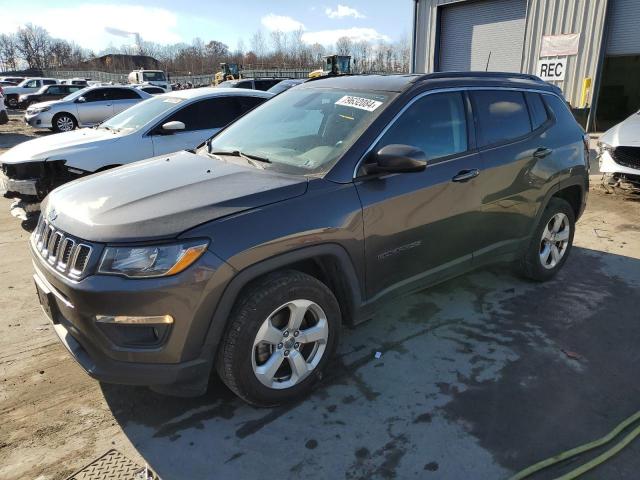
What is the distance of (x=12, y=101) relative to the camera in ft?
91.7

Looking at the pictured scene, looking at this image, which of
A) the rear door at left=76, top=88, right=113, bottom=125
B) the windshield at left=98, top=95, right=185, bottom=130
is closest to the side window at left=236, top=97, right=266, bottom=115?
the windshield at left=98, top=95, right=185, bottom=130

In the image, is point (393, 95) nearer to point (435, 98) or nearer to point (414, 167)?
point (435, 98)

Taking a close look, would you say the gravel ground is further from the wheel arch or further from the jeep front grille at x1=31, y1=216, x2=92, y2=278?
the jeep front grille at x1=31, y1=216, x2=92, y2=278

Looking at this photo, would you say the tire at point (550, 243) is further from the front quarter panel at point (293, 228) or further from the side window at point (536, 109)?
the front quarter panel at point (293, 228)

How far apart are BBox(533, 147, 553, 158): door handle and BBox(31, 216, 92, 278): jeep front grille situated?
3412 mm

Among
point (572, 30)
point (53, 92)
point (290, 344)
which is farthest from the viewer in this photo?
point (53, 92)

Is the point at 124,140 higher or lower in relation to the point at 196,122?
lower

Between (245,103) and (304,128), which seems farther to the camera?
(245,103)

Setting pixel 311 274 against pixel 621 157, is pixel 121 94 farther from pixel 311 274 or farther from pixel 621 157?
pixel 311 274

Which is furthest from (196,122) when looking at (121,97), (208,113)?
(121,97)

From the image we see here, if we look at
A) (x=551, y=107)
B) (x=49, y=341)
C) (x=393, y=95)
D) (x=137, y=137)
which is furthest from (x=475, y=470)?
(x=137, y=137)

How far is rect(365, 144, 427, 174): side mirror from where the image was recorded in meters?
2.81

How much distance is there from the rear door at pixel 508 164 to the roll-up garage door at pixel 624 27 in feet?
41.3

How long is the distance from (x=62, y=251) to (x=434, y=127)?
245 centimetres
